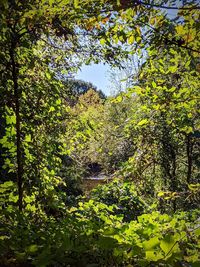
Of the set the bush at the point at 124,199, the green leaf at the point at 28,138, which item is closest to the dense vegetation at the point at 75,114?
the green leaf at the point at 28,138

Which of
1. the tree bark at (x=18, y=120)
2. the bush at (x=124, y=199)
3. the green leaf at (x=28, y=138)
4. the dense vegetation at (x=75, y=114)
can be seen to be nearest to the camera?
the dense vegetation at (x=75, y=114)

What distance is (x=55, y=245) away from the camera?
104 inches

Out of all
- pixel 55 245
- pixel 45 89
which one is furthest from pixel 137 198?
pixel 55 245

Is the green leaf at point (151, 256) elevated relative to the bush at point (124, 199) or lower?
lower

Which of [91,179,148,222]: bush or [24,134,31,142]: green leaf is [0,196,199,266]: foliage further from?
[91,179,148,222]: bush

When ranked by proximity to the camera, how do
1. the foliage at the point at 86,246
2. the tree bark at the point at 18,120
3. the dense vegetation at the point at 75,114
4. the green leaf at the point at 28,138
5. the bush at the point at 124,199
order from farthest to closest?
the bush at the point at 124,199
the green leaf at the point at 28,138
the tree bark at the point at 18,120
the dense vegetation at the point at 75,114
the foliage at the point at 86,246

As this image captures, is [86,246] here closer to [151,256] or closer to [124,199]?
[151,256]

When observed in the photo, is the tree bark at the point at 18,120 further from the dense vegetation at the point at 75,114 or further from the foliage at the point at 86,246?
the foliage at the point at 86,246

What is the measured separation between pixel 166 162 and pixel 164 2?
9.78 m

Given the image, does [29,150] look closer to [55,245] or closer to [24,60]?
[24,60]

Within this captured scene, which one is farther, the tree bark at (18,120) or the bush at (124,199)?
the bush at (124,199)

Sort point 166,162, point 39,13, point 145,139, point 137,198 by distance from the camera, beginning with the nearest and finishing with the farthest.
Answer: point 39,13 → point 145,139 → point 137,198 → point 166,162

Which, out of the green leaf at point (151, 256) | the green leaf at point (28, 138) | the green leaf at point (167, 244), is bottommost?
the green leaf at point (151, 256)

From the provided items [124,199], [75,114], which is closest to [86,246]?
[75,114]
